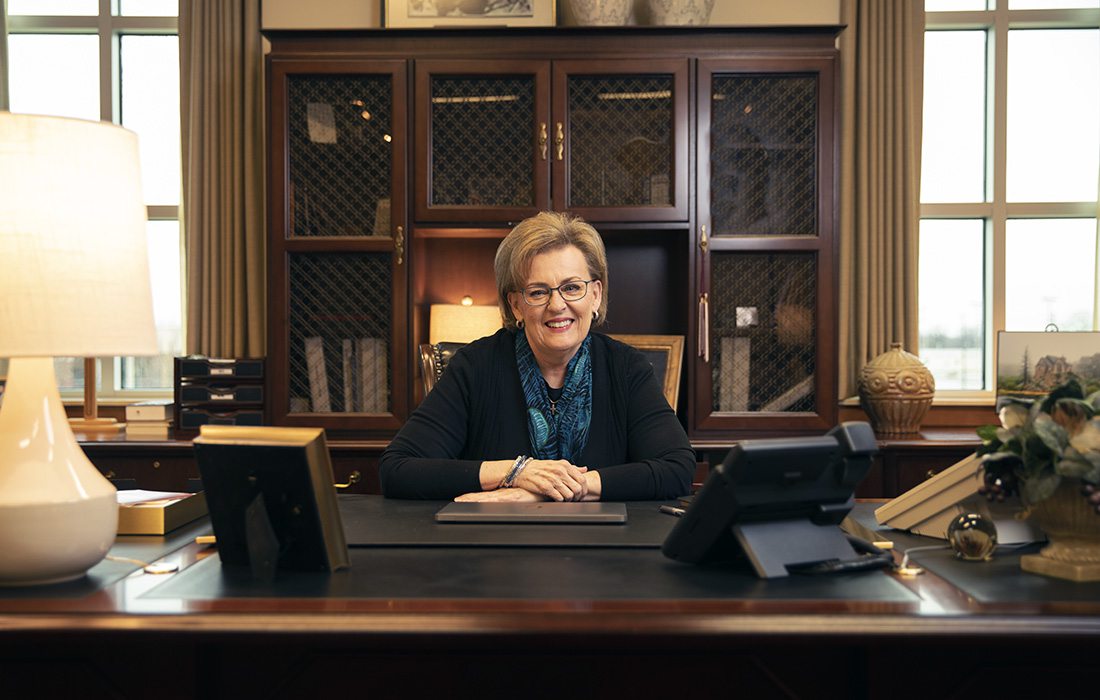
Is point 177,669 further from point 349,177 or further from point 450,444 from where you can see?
point 349,177

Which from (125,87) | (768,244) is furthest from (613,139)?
(125,87)

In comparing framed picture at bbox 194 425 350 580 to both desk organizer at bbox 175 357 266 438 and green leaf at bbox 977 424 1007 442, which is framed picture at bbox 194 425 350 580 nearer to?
green leaf at bbox 977 424 1007 442

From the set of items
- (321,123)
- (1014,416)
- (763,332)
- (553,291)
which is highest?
(321,123)

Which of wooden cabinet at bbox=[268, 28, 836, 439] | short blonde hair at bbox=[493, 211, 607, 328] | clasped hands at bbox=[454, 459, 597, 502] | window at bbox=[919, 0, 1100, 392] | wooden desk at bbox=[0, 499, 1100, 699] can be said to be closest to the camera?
wooden desk at bbox=[0, 499, 1100, 699]

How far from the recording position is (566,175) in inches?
132

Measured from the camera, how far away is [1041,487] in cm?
130

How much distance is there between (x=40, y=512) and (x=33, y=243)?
360 mm

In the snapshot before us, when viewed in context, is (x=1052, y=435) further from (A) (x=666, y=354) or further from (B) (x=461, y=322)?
(B) (x=461, y=322)

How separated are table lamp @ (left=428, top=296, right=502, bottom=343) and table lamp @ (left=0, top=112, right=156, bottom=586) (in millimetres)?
2149

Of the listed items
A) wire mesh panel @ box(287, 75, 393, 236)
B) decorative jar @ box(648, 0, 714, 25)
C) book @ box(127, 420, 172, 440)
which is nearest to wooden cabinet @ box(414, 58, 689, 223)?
wire mesh panel @ box(287, 75, 393, 236)

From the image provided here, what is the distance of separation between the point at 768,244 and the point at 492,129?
1039mm

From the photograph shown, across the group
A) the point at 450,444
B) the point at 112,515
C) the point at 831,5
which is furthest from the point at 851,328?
the point at 112,515

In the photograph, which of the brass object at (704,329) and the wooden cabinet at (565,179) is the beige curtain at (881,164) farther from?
the brass object at (704,329)

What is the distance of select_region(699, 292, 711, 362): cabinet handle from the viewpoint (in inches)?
132
